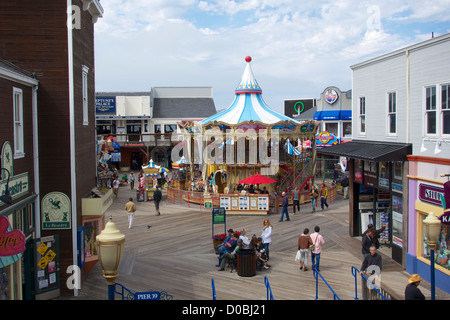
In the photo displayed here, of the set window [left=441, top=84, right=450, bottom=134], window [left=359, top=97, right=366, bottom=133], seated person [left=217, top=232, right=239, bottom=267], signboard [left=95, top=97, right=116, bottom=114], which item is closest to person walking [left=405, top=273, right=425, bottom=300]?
window [left=441, top=84, right=450, bottom=134]

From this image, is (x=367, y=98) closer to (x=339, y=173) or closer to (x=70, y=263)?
(x=70, y=263)

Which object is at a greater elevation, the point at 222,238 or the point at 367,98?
the point at 367,98

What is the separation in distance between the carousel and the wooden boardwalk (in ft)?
11.0

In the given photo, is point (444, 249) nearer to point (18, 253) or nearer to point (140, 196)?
point (18, 253)

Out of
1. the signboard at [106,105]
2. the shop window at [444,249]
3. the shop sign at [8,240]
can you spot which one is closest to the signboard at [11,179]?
the shop sign at [8,240]

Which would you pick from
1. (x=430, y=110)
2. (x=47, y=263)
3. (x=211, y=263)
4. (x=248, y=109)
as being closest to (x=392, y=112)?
(x=430, y=110)

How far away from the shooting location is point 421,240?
1321 cm

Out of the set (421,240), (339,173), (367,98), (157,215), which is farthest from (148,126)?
(421,240)

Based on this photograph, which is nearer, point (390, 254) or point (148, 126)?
point (390, 254)

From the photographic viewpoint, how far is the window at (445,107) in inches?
474

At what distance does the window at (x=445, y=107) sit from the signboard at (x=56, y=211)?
9874 mm

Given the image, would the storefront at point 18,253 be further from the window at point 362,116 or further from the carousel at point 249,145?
the carousel at point 249,145

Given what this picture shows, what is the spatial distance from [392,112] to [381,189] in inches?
107
